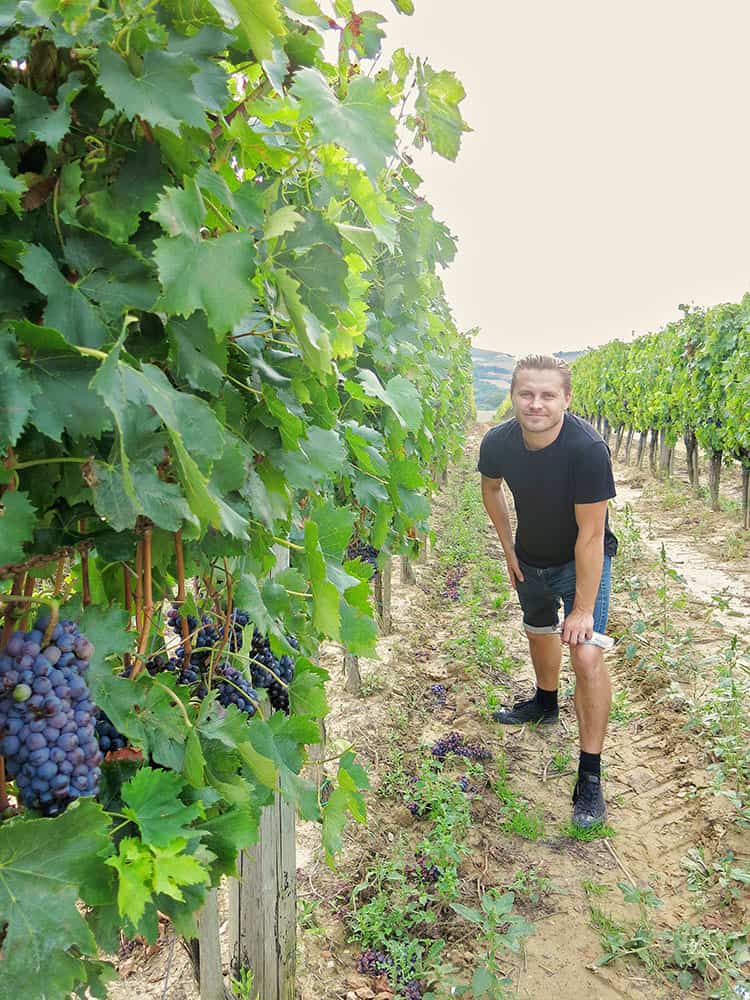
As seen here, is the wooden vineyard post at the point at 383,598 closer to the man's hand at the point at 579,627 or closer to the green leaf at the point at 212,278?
the man's hand at the point at 579,627

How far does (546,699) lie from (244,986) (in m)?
2.65

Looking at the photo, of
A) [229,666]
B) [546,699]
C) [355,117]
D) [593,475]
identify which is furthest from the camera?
[546,699]

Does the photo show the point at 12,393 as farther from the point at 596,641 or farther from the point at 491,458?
the point at 491,458

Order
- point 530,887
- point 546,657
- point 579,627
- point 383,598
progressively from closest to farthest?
point 530,887 < point 579,627 < point 546,657 < point 383,598

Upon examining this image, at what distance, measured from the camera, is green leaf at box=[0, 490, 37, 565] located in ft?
2.76

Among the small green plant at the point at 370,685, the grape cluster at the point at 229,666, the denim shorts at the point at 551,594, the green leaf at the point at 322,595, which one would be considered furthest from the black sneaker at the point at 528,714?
the green leaf at the point at 322,595

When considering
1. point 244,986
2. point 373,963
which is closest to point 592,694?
point 373,963

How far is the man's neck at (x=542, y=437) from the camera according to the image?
344cm

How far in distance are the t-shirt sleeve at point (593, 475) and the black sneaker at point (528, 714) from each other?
1564 mm

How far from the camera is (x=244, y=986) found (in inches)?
80.4

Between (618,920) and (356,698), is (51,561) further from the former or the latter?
(356,698)

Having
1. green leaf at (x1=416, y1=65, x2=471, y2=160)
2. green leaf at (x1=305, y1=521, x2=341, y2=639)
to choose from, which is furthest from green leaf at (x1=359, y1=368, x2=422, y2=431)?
green leaf at (x1=305, y1=521, x2=341, y2=639)

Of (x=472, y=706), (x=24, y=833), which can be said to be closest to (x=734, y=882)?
(x=472, y=706)

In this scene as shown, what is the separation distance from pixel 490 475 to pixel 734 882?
6.89ft
